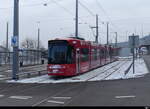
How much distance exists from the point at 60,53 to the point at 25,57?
87.8 ft

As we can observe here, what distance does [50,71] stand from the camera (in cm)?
2394

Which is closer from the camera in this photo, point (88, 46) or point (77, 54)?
point (77, 54)

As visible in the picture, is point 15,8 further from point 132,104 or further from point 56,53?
point 132,104

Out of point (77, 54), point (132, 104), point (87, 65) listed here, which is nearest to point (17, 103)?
point (132, 104)

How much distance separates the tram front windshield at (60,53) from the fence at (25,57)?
22.9 meters

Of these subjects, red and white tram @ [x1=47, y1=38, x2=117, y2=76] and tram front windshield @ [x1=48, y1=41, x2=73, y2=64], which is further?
tram front windshield @ [x1=48, y1=41, x2=73, y2=64]

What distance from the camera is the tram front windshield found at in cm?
2384

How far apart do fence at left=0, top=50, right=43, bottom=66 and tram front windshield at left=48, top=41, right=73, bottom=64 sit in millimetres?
22860

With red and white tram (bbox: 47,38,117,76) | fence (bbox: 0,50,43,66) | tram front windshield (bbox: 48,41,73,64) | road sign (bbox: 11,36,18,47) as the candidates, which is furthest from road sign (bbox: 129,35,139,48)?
fence (bbox: 0,50,43,66)

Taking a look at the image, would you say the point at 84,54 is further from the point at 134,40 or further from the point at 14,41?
the point at 14,41

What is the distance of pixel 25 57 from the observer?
163ft

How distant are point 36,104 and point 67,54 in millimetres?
12596

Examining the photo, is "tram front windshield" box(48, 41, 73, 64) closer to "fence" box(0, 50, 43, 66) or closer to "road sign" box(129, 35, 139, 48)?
"road sign" box(129, 35, 139, 48)

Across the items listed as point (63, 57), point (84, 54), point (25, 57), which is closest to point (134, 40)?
point (84, 54)
